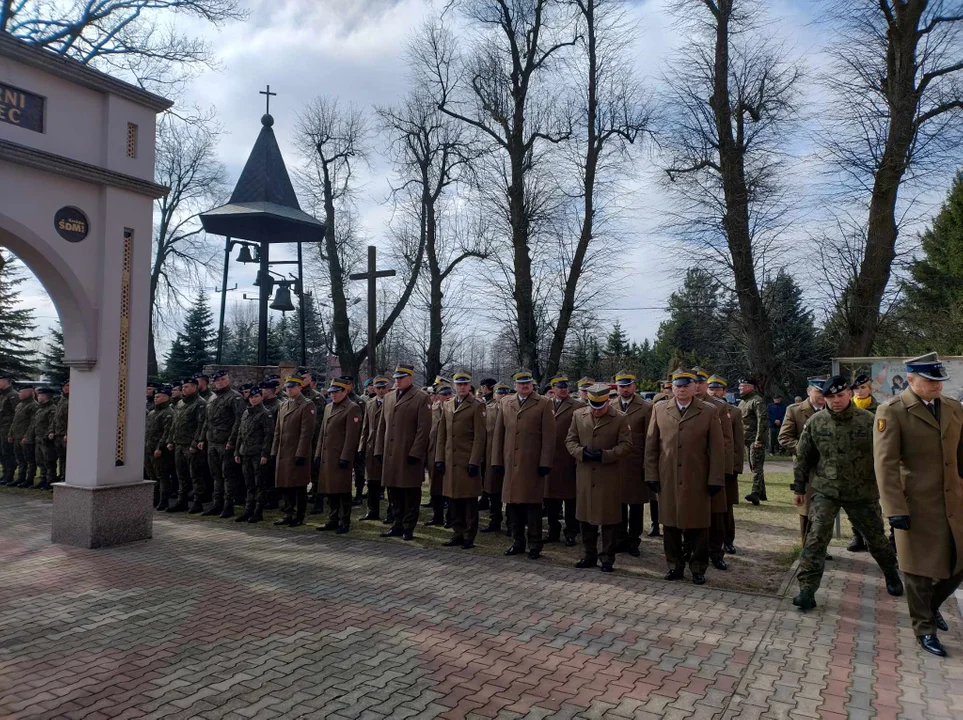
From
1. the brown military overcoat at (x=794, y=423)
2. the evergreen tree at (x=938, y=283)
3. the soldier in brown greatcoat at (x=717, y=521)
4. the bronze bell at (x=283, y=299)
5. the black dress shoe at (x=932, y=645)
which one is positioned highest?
the evergreen tree at (x=938, y=283)

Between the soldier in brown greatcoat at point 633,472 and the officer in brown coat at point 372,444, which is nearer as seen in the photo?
the soldier in brown greatcoat at point 633,472

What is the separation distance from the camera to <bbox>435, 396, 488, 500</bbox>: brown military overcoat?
8688 millimetres

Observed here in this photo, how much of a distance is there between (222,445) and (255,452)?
0.82m

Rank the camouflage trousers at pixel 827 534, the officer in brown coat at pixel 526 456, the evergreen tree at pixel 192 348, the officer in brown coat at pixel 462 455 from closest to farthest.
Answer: the camouflage trousers at pixel 827 534 < the officer in brown coat at pixel 526 456 < the officer in brown coat at pixel 462 455 < the evergreen tree at pixel 192 348

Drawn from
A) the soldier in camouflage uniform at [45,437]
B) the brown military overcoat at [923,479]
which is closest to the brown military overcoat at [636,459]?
the brown military overcoat at [923,479]

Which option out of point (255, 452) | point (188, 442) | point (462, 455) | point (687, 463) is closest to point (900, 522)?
point (687, 463)

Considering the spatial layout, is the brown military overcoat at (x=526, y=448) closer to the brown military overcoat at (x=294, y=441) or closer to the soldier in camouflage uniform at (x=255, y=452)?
the brown military overcoat at (x=294, y=441)

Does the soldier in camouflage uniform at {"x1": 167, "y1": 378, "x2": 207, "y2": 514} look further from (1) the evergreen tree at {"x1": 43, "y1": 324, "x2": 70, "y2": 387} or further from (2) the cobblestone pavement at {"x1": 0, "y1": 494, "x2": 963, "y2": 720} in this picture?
(1) the evergreen tree at {"x1": 43, "y1": 324, "x2": 70, "y2": 387}

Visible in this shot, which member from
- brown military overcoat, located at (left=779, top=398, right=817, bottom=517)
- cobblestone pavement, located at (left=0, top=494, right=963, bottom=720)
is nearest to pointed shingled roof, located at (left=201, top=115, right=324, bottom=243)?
cobblestone pavement, located at (left=0, top=494, right=963, bottom=720)

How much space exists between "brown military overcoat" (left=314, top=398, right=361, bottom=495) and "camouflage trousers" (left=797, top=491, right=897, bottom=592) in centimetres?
582

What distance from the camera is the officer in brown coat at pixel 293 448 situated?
1003 centimetres

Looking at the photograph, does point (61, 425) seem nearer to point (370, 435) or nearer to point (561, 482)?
point (370, 435)

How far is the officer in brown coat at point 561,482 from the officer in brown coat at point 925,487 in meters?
4.18

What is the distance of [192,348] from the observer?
108 ft
